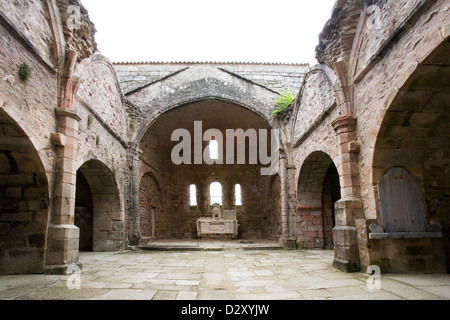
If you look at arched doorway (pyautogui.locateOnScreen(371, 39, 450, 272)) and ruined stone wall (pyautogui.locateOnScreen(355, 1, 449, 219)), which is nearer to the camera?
ruined stone wall (pyautogui.locateOnScreen(355, 1, 449, 219))

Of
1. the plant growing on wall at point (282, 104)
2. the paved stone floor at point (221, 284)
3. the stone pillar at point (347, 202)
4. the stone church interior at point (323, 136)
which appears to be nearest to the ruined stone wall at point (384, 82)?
the stone church interior at point (323, 136)

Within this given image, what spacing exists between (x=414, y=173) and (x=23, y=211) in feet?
21.9

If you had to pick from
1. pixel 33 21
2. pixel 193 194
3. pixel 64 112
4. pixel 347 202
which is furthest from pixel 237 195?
pixel 33 21

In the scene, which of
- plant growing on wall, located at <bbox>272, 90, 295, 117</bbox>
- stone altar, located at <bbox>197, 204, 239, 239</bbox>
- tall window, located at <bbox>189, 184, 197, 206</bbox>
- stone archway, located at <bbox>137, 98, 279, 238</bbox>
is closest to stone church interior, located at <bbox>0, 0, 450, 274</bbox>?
plant growing on wall, located at <bbox>272, 90, 295, 117</bbox>

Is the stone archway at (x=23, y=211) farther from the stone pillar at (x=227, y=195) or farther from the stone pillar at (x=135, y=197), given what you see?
the stone pillar at (x=227, y=195)

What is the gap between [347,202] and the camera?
16.8 ft

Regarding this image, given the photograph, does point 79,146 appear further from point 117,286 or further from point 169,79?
point 169,79

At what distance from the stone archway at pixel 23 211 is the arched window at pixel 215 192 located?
12.0 m

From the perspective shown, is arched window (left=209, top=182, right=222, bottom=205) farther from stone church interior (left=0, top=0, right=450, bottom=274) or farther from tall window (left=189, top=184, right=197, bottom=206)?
stone church interior (left=0, top=0, right=450, bottom=274)

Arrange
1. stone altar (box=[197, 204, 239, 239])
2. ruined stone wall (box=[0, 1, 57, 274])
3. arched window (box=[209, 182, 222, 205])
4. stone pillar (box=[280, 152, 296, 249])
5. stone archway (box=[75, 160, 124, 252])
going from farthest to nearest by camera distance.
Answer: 1. arched window (box=[209, 182, 222, 205])
2. stone altar (box=[197, 204, 239, 239])
3. stone pillar (box=[280, 152, 296, 249])
4. stone archway (box=[75, 160, 124, 252])
5. ruined stone wall (box=[0, 1, 57, 274])

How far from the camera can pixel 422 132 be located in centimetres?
461

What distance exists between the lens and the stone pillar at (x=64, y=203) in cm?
489

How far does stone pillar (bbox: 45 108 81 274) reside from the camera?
4895 mm

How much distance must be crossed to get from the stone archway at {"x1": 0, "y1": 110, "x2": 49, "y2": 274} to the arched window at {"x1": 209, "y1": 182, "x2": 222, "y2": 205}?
1202cm
